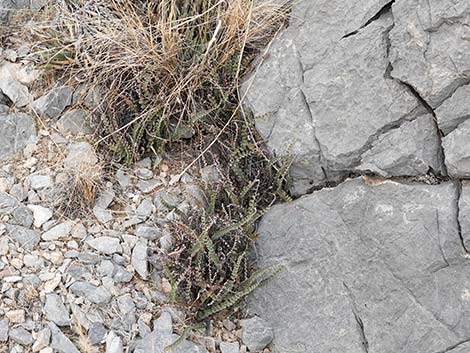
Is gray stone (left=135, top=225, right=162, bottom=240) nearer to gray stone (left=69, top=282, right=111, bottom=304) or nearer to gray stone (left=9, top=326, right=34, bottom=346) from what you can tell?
gray stone (left=69, top=282, right=111, bottom=304)

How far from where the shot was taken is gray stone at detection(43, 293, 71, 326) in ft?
11.0

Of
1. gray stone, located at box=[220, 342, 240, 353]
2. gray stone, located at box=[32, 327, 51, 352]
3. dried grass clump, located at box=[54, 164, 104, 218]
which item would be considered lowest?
gray stone, located at box=[220, 342, 240, 353]

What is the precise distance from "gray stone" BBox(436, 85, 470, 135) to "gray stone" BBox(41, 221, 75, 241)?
1771 mm

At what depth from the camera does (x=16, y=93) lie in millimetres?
4039

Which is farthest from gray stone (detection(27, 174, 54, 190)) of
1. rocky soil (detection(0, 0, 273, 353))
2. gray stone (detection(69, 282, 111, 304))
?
gray stone (detection(69, 282, 111, 304))

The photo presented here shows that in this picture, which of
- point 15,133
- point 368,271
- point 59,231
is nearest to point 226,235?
point 368,271

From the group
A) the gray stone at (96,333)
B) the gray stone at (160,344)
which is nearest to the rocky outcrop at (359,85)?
the gray stone at (160,344)

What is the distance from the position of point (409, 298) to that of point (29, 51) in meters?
2.35

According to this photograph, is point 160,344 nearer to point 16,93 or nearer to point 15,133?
point 15,133

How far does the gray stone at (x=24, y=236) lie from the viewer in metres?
3.56

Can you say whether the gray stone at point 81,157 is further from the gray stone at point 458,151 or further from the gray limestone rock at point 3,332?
the gray stone at point 458,151

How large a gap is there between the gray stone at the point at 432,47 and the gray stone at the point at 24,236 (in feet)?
5.98

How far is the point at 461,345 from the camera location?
3301 millimetres

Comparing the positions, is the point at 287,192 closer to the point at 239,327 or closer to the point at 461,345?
the point at 239,327
